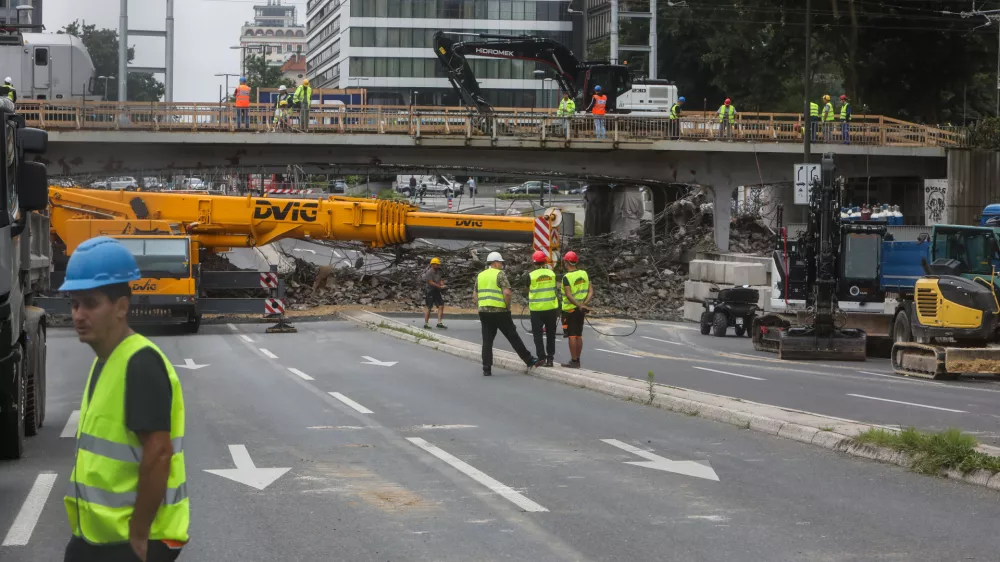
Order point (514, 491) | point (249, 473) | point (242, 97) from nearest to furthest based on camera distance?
point (514, 491), point (249, 473), point (242, 97)

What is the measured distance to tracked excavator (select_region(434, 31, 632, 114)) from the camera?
51.0 meters

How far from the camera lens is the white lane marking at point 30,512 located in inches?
325

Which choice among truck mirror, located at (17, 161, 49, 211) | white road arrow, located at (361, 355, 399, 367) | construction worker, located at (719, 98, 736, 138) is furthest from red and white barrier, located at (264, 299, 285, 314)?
construction worker, located at (719, 98, 736, 138)

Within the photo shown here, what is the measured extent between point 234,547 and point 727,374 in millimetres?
14230

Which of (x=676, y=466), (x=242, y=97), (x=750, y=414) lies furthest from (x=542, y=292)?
(x=242, y=97)

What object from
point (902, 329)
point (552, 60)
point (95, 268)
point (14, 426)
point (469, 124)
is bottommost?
point (902, 329)

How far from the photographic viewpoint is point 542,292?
19906mm

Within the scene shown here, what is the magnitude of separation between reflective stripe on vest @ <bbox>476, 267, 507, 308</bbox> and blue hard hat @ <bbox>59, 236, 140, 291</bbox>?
1550 centimetres

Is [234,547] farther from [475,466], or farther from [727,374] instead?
[727,374]

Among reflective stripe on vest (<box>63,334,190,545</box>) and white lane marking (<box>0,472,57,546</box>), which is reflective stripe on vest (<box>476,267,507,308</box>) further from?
reflective stripe on vest (<box>63,334,190,545</box>)

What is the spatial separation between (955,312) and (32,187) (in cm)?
1737

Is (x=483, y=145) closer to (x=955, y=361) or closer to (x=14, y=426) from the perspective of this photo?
(x=955, y=361)

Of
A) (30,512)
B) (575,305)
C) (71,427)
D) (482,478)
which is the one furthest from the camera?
(575,305)

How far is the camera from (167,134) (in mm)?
44531
